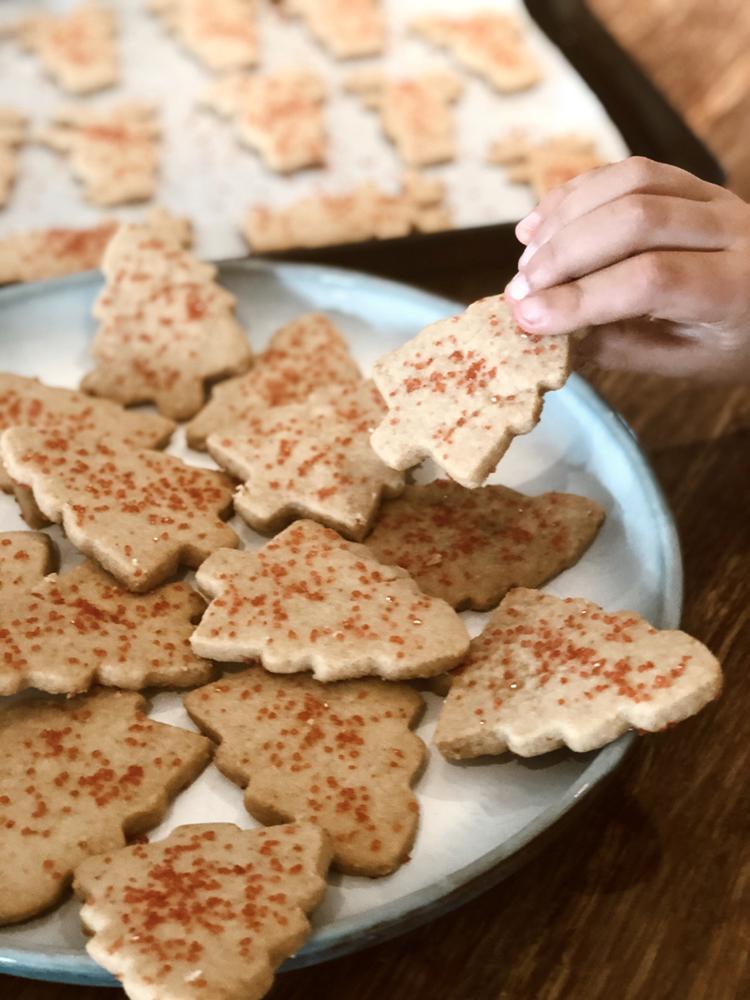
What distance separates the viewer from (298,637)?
3.81 ft

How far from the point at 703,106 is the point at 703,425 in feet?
3.09

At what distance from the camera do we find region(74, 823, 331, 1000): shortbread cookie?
91cm

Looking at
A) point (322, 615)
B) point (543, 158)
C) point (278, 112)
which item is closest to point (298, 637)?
point (322, 615)

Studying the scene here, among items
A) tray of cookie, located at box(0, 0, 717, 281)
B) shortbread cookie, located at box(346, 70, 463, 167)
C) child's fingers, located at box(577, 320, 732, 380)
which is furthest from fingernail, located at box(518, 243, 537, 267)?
shortbread cookie, located at box(346, 70, 463, 167)

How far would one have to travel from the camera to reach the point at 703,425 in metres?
1.60

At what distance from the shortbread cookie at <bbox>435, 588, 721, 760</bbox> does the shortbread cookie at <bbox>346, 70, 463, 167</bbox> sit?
4.02 ft

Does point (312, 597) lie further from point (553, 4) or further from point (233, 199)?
point (553, 4)

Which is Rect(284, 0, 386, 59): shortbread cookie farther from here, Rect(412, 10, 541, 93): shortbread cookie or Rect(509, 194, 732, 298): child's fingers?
Rect(509, 194, 732, 298): child's fingers

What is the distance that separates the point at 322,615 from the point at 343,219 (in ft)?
3.34

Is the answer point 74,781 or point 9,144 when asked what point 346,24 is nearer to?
point 9,144

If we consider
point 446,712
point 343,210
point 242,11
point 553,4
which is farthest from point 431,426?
point 242,11

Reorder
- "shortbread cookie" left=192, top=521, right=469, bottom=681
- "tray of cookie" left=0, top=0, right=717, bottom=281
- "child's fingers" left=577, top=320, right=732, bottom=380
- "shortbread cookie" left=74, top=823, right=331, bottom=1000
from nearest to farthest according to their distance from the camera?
"shortbread cookie" left=74, top=823, right=331, bottom=1000 → "shortbread cookie" left=192, top=521, right=469, bottom=681 → "child's fingers" left=577, top=320, right=732, bottom=380 → "tray of cookie" left=0, top=0, right=717, bottom=281

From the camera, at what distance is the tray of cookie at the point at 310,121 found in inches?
79.4

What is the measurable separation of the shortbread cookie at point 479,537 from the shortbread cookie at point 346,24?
1.42 meters
